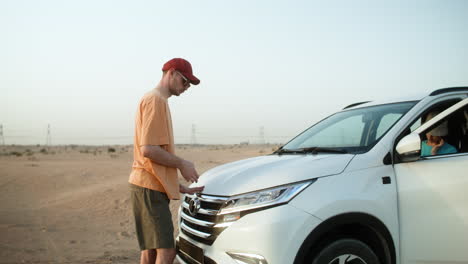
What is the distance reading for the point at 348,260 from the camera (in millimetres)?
3025

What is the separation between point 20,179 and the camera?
1413 cm

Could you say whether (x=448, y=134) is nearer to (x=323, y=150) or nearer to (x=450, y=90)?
(x=450, y=90)

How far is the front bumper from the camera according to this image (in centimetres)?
280

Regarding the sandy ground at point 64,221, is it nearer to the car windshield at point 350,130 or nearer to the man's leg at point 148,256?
the man's leg at point 148,256

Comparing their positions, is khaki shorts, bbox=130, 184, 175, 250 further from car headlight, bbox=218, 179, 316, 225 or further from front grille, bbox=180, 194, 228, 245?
car headlight, bbox=218, 179, 316, 225

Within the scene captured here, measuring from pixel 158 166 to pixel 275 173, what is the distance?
0.99 metres

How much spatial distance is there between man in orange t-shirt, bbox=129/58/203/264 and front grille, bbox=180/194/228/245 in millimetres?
Answer: 198

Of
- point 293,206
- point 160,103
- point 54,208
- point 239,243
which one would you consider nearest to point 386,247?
point 293,206

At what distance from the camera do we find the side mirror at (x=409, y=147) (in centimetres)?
317

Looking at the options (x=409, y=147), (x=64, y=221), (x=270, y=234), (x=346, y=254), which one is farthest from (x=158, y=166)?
(x=64, y=221)

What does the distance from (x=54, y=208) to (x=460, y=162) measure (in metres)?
9.15

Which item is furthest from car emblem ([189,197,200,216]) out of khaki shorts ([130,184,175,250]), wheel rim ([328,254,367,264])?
wheel rim ([328,254,367,264])

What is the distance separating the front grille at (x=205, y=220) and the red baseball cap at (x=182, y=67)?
1.04 m

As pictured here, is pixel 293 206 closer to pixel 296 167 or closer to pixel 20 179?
pixel 296 167
